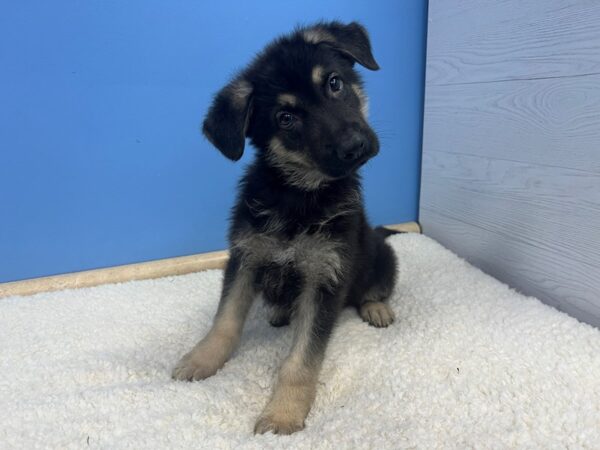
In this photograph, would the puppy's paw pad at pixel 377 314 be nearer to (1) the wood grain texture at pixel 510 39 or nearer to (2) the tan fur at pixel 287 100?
(2) the tan fur at pixel 287 100

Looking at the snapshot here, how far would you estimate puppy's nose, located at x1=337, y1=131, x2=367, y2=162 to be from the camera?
155 cm

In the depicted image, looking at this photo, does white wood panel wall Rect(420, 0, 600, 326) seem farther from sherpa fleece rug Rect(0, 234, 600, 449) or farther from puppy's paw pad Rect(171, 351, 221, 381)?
puppy's paw pad Rect(171, 351, 221, 381)

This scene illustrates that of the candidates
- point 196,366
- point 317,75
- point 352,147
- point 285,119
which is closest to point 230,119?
point 285,119

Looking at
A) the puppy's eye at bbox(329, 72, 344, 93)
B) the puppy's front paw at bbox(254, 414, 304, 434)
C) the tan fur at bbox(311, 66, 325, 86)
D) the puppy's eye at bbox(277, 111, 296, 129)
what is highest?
the tan fur at bbox(311, 66, 325, 86)

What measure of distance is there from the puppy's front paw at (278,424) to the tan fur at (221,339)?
0.39 metres

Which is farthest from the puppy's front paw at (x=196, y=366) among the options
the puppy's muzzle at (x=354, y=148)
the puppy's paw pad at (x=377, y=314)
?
the puppy's muzzle at (x=354, y=148)

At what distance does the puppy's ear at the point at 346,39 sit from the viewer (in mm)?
1852

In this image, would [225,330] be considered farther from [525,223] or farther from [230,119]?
[525,223]

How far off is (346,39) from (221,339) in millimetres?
1361

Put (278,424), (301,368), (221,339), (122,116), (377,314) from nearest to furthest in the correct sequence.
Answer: (278,424), (301,368), (221,339), (377,314), (122,116)

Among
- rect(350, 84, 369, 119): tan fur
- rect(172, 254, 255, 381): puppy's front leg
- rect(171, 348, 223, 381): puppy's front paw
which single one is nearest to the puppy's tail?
rect(350, 84, 369, 119): tan fur

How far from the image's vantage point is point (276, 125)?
1.75 metres

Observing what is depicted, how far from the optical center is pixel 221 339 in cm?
187

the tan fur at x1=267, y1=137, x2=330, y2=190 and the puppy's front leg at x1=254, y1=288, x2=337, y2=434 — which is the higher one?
the tan fur at x1=267, y1=137, x2=330, y2=190
